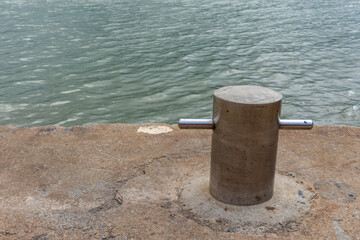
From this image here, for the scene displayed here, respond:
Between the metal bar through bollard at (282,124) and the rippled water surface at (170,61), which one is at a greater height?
the metal bar through bollard at (282,124)

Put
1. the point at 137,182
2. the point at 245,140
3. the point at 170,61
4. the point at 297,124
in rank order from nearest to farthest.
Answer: the point at 245,140 < the point at 297,124 < the point at 137,182 < the point at 170,61

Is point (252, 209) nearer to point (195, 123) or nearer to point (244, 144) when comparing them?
point (244, 144)

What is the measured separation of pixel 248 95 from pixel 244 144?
45 cm

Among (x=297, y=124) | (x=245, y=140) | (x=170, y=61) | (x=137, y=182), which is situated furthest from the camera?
(x=170, y=61)

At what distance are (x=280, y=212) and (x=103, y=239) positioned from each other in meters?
1.61

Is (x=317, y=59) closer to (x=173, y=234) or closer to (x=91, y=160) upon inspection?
(x=91, y=160)

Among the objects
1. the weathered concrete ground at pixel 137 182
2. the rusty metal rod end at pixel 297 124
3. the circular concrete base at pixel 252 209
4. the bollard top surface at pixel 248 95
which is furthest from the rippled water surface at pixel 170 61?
the rusty metal rod end at pixel 297 124

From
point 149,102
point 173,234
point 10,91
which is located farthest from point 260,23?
point 173,234

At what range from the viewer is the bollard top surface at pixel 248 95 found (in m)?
3.77

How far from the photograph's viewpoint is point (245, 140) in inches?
150

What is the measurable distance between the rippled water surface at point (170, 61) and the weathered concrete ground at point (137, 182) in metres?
3.09

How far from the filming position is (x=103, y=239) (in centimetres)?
343

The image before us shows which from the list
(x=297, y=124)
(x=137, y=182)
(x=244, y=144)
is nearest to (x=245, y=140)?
(x=244, y=144)

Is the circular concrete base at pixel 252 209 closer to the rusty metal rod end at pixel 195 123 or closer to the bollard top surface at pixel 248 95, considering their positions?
the rusty metal rod end at pixel 195 123
